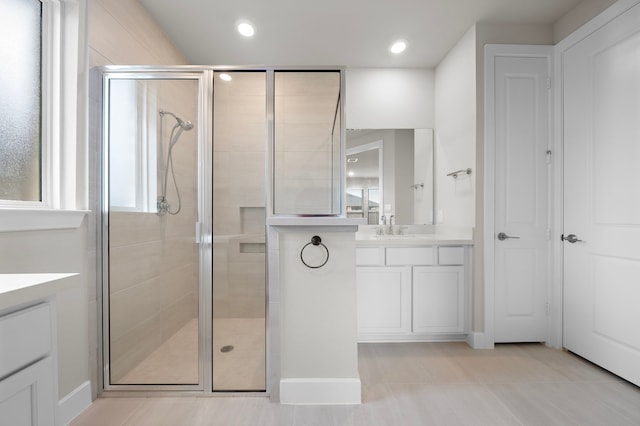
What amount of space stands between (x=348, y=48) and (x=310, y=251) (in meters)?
2.06

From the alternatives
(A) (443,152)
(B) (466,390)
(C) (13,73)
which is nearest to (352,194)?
(A) (443,152)

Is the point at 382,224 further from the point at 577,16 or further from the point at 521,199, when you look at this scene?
the point at 577,16

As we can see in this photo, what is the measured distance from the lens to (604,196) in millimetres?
2031

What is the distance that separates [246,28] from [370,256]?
7.09ft

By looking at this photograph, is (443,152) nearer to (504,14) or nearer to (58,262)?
(504,14)

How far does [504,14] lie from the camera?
7.60ft

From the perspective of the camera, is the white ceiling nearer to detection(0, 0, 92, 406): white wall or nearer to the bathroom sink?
detection(0, 0, 92, 406): white wall

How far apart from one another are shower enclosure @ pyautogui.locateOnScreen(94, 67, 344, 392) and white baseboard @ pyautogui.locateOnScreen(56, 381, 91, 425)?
0.39ft

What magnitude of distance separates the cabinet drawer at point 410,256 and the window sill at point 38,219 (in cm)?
212

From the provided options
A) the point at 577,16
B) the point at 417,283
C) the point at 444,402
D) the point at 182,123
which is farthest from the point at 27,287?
the point at 577,16

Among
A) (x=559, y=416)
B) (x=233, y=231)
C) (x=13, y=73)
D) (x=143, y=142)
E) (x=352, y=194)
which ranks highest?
(x=13, y=73)

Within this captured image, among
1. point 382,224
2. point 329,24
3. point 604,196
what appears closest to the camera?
point 604,196

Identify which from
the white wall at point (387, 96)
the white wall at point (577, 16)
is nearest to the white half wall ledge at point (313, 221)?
the white wall at point (387, 96)

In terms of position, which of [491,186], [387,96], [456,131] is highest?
[387,96]
